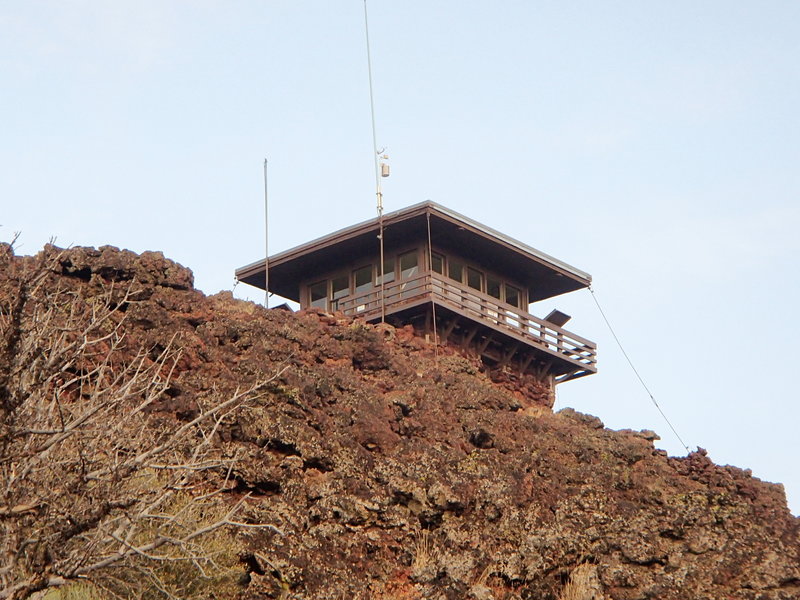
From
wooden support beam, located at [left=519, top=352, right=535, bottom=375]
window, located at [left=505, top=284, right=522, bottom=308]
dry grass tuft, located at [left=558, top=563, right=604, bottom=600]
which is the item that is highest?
window, located at [left=505, top=284, right=522, bottom=308]

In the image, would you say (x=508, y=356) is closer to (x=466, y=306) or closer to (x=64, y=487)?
→ (x=466, y=306)

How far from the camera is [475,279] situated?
35.6 meters

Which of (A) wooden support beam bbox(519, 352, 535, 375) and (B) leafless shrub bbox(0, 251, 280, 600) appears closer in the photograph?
(B) leafless shrub bbox(0, 251, 280, 600)

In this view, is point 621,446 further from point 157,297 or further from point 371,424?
point 157,297

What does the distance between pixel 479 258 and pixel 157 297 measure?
16.2 meters

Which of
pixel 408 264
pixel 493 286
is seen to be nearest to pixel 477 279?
pixel 493 286

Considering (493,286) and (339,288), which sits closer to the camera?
(339,288)

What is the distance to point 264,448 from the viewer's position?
1764 centimetres

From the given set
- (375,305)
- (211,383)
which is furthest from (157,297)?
(375,305)

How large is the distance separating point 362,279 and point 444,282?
3.41 meters

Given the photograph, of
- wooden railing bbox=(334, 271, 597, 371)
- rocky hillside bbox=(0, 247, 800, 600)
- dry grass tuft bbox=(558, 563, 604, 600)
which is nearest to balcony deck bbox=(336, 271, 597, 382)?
wooden railing bbox=(334, 271, 597, 371)

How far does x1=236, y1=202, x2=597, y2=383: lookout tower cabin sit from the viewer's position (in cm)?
3241

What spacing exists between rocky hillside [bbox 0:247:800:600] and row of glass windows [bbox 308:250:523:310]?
12.1 meters

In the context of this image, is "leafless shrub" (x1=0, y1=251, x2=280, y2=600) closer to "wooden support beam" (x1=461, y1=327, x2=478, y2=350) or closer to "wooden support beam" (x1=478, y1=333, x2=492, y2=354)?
"wooden support beam" (x1=461, y1=327, x2=478, y2=350)
